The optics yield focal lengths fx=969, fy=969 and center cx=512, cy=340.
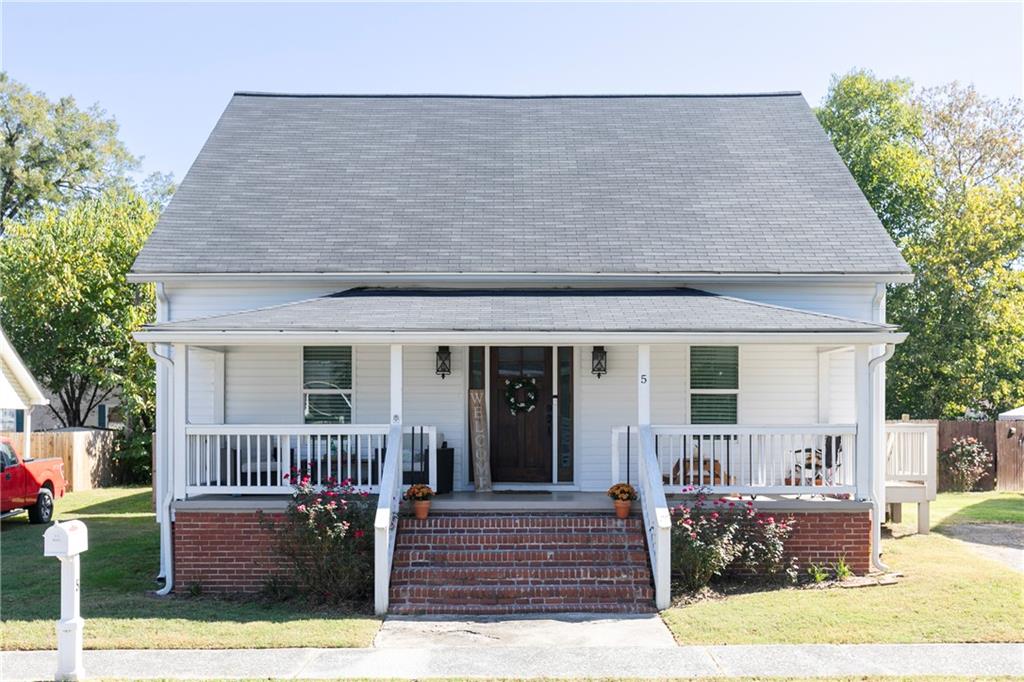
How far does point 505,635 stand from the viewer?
9289 millimetres

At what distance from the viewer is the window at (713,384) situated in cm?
1398

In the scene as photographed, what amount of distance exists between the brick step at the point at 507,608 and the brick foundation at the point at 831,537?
237 centimetres

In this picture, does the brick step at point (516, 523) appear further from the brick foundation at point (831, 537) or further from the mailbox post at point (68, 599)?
the mailbox post at point (68, 599)

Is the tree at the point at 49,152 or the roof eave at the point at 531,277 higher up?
the tree at the point at 49,152

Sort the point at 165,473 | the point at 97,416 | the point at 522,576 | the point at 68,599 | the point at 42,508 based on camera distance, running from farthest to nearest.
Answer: the point at 97,416 → the point at 42,508 → the point at 165,473 → the point at 522,576 → the point at 68,599

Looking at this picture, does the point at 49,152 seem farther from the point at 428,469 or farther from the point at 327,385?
the point at 428,469

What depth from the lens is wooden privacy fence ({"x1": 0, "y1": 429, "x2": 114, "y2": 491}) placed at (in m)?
23.2

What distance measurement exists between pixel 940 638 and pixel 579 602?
356cm

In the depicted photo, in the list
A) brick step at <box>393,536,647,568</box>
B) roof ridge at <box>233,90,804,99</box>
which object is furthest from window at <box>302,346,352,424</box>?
roof ridge at <box>233,90,804,99</box>

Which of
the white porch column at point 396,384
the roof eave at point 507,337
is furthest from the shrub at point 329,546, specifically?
the roof eave at point 507,337

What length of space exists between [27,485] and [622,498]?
11.3 meters

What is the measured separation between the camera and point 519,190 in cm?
1590

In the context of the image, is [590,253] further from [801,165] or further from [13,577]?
[13,577]

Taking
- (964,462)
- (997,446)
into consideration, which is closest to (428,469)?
(964,462)
